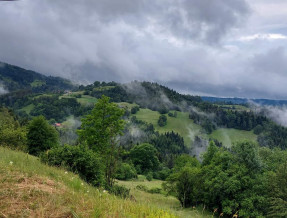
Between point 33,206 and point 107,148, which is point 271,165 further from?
point 33,206

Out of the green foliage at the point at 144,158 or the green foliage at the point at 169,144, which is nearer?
the green foliage at the point at 144,158

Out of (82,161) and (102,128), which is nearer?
(82,161)

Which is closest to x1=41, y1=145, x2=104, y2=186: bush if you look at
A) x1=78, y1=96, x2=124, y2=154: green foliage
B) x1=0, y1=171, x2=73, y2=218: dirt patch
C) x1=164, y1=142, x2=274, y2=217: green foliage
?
x1=0, y1=171, x2=73, y2=218: dirt patch

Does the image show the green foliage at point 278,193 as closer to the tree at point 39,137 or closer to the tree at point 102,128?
the tree at point 102,128

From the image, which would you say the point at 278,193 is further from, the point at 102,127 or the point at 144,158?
the point at 144,158

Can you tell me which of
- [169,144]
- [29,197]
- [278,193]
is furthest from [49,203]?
[169,144]

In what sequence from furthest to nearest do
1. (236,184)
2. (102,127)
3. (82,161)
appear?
(236,184) < (102,127) < (82,161)

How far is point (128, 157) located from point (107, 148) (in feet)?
243

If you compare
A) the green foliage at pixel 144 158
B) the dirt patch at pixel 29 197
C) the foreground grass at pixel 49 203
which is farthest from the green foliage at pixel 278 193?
the green foliage at pixel 144 158

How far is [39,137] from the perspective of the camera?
41062mm

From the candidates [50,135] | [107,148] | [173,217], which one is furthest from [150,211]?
[50,135]

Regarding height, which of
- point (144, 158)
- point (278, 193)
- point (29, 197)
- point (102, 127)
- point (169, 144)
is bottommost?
point (169, 144)

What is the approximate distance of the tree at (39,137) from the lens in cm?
4100

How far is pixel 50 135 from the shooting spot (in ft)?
140
